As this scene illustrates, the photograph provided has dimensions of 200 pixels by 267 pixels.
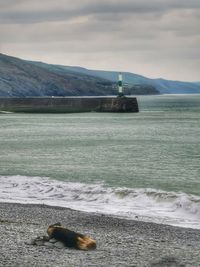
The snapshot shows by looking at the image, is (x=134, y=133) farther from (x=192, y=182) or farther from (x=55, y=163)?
(x=192, y=182)

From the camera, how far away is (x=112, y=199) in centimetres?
2572

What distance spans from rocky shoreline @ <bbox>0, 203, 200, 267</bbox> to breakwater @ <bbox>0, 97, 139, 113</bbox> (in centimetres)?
10039

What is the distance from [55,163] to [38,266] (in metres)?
27.4

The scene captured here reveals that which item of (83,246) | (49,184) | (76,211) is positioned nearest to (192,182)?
(49,184)

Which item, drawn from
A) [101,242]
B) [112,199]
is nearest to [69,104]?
[112,199]

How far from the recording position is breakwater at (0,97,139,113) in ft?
404

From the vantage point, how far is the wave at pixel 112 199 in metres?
21.7

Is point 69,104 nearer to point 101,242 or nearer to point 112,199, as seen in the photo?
point 112,199

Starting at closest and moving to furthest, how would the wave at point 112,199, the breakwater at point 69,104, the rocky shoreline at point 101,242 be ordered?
the rocky shoreline at point 101,242 → the wave at point 112,199 → the breakwater at point 69,104

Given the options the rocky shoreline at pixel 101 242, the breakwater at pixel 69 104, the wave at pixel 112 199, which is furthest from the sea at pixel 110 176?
the breakwater at pixel 69 104

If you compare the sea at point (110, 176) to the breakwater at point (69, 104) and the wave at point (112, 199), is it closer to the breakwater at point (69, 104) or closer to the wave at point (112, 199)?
the wave at point (112, 199)

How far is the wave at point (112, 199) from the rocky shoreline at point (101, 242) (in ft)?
6.78

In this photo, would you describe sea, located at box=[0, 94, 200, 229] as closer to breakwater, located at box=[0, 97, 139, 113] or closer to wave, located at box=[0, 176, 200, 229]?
wave, located at box=[0, 176, 200, 229]

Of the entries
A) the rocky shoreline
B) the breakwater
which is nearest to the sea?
the rocky shoreline
